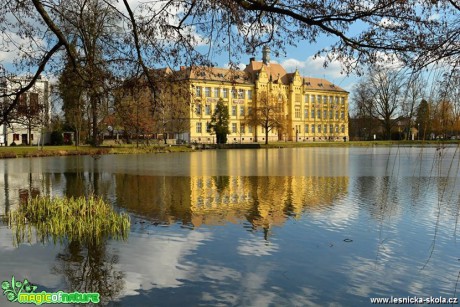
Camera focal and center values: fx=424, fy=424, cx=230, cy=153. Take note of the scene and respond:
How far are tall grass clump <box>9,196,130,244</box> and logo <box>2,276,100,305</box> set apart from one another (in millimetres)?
2180

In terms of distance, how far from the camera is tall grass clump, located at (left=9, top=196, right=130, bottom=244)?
8.09 meters

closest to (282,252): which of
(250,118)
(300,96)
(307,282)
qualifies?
(307,282)

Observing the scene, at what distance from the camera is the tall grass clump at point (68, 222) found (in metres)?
8.09

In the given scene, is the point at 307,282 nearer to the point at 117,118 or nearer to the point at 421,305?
the point at 421,305

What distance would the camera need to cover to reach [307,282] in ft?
18.7

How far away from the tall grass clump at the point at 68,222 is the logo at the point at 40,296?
218 cm

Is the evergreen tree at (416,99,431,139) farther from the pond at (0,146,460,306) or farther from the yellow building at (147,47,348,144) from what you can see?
the yellow building at (147,47,348,144)

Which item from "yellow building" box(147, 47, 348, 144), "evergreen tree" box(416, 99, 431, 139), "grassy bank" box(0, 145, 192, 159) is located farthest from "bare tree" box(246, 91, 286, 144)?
"evergreen tree" box(416, 99, 431, 139)

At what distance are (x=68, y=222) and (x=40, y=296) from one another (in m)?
3.49

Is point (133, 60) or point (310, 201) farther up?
point (133, 60)

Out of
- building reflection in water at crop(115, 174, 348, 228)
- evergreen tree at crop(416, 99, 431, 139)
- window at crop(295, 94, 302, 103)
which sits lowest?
building reflection in water at crop(115, 174, 348, 228)

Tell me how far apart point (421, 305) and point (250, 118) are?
69483 mm

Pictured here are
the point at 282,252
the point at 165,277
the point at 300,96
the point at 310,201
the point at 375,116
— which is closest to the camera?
the point at 165,277

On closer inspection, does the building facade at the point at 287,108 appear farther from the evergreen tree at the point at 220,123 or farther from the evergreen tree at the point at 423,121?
the evergreen tree at the point at 423,121
